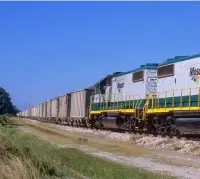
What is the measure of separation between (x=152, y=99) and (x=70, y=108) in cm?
2302

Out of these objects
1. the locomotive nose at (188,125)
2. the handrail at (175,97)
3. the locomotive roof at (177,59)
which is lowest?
the locomotive nose at (188,125)

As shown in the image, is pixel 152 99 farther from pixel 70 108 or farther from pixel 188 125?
pixel 70 108

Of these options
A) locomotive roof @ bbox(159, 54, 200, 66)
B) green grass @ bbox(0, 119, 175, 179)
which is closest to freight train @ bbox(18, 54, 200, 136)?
locomotive roof @ bbox(159, 54, 200, 66)

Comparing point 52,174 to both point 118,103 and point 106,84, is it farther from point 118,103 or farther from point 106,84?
point 106,84

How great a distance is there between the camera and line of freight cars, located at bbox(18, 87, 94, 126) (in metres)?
36.1

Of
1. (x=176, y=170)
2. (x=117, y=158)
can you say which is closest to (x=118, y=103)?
(x=117, y=158)

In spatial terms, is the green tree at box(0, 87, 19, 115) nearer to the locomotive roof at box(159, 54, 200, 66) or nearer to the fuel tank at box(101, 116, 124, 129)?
the fuel tank at box(101, 116, 124, 129)

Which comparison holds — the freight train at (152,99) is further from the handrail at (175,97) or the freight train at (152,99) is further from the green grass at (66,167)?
the green grass at (66,167)

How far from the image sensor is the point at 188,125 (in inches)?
676

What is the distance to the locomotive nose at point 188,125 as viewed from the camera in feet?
54.9

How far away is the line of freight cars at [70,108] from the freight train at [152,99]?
1231 mm

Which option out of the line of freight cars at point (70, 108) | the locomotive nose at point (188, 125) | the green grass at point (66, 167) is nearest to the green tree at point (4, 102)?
the line of freight cars at point (70, 108)

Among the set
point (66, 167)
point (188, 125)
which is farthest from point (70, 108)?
point (66, 167)

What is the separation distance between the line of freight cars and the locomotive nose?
17.3 m
